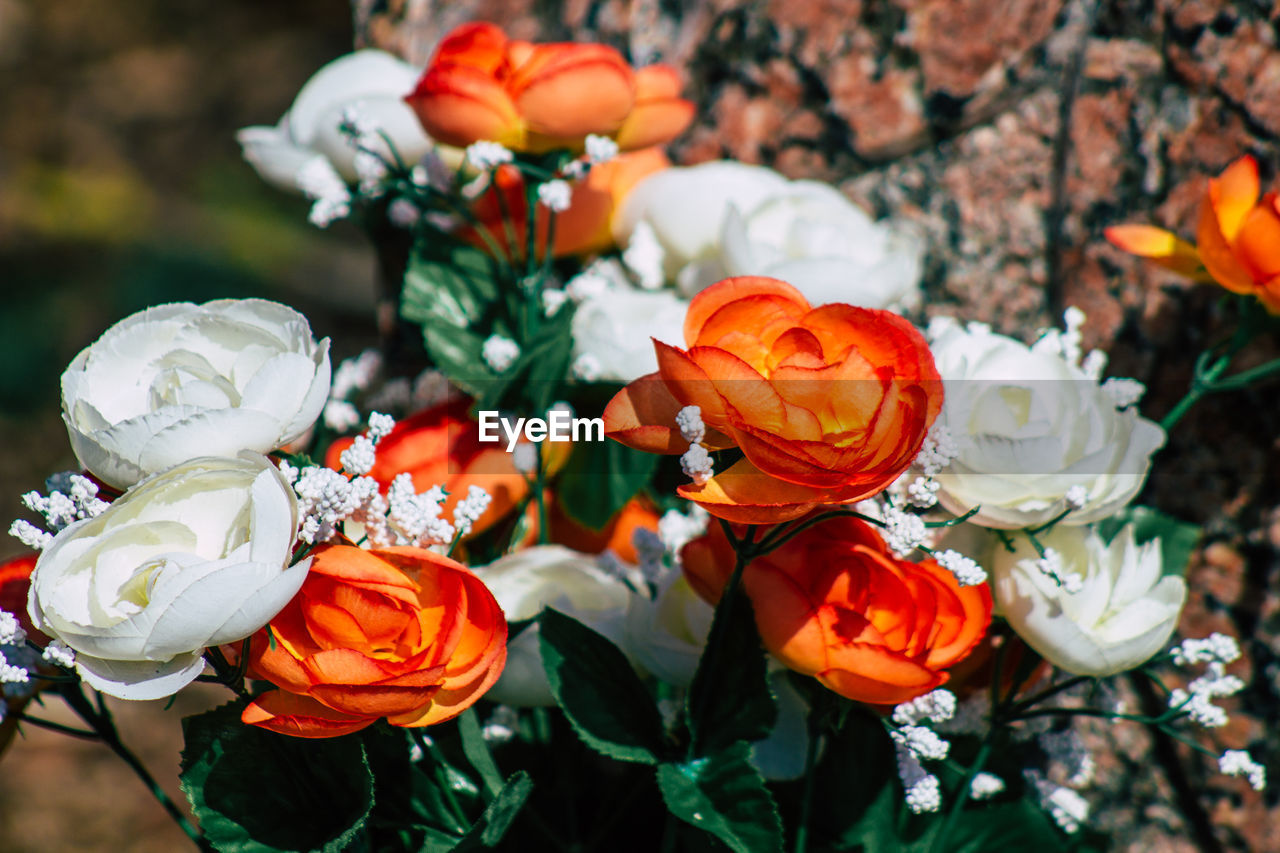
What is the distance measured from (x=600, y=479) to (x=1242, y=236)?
0.36m

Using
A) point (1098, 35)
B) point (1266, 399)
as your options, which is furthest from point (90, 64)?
point (1266, 399)

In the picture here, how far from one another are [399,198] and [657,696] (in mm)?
353

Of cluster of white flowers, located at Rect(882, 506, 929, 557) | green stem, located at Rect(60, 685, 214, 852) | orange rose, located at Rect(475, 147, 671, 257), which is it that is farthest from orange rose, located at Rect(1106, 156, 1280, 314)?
green stem, located at Rect(60, 685, 214, 852)

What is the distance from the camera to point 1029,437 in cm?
43

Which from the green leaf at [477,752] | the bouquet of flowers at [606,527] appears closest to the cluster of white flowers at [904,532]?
the bouquet of flowers at [606,527]

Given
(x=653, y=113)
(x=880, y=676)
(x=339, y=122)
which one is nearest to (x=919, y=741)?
(x=880, y=676)

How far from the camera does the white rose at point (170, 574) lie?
33 cm

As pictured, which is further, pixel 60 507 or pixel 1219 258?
pixel 1219 258

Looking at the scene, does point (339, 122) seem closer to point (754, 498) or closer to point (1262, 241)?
point (754, 498)

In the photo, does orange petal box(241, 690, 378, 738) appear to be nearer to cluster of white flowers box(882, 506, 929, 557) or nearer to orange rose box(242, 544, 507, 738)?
orange rose box(242, 544, 507, 738)

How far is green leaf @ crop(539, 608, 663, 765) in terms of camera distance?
0.43 meters

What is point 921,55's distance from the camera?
2.30 feet

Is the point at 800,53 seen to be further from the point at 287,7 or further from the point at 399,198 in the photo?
the point at 287,7

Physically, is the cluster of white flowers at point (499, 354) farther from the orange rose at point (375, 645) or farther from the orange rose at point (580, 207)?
the orange rose at point (375, 645)
